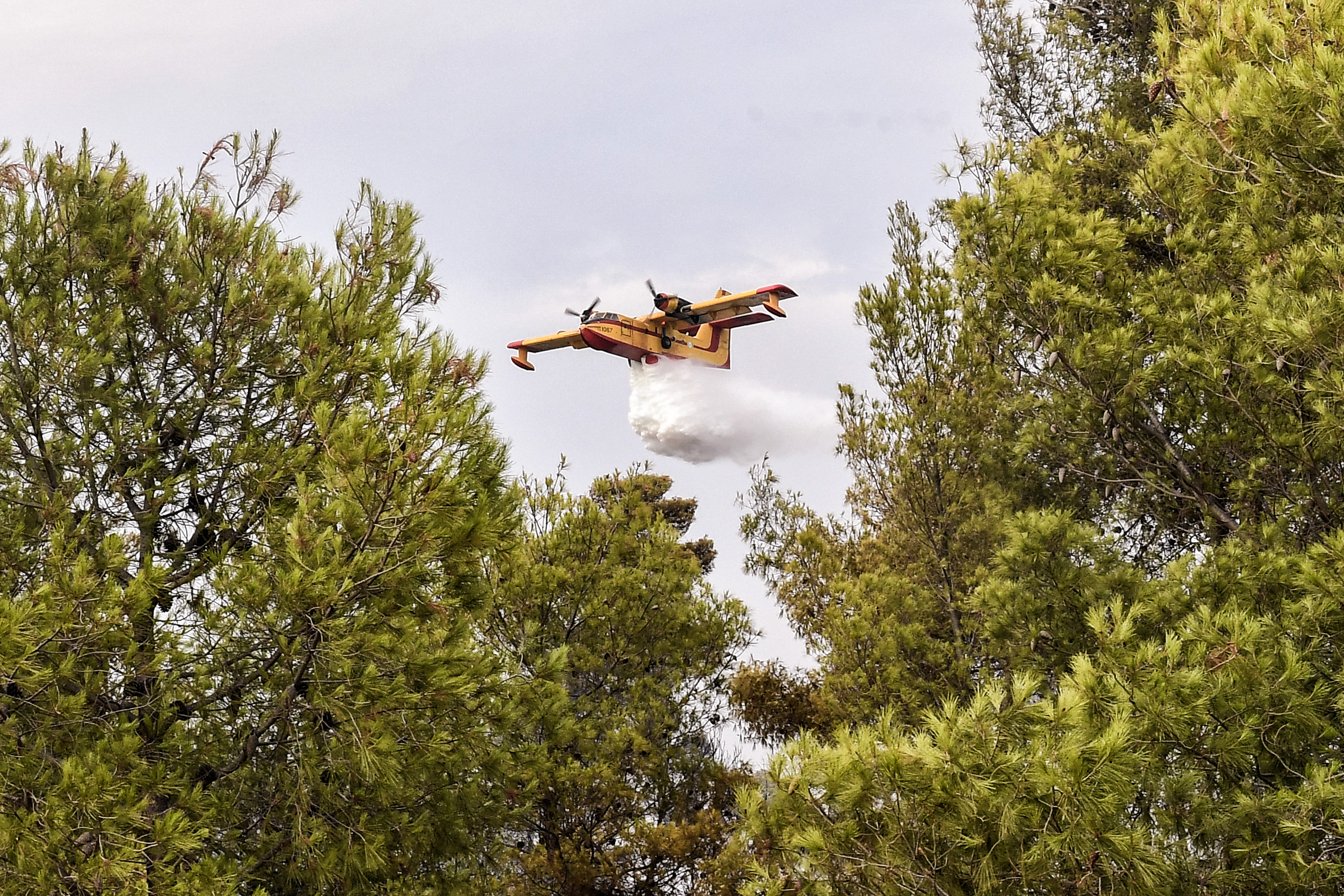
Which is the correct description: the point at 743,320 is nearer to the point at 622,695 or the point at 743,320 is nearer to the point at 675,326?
the point at 675,326

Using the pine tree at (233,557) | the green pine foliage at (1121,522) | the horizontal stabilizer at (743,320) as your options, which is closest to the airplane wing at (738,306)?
the horizontal stabilizer at (743,320)

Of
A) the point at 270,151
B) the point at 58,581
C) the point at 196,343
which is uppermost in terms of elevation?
the point at 270,151

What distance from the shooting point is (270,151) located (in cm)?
885

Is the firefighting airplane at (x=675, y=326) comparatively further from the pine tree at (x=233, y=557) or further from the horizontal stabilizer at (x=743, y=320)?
the pine tree at (x=233, y=557)

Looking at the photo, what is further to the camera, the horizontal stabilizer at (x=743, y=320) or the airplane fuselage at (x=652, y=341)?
the airplane fuselage at (x=652, y=341)

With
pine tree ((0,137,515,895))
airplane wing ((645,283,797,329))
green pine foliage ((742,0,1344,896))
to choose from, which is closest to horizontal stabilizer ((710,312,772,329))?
airplane wing ((645,283,797,329))

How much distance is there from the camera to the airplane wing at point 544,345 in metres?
29.2

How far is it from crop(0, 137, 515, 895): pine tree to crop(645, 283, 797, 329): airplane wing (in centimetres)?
1367

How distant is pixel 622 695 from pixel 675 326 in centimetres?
1331

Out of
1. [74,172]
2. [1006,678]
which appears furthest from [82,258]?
[1006,678]

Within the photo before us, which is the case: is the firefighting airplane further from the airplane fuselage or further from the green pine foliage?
the green pine foliage

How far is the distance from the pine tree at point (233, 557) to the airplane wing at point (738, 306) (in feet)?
44.8

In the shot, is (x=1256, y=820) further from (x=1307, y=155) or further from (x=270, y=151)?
(x=270, y=151)

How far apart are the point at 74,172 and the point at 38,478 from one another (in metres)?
2.19
